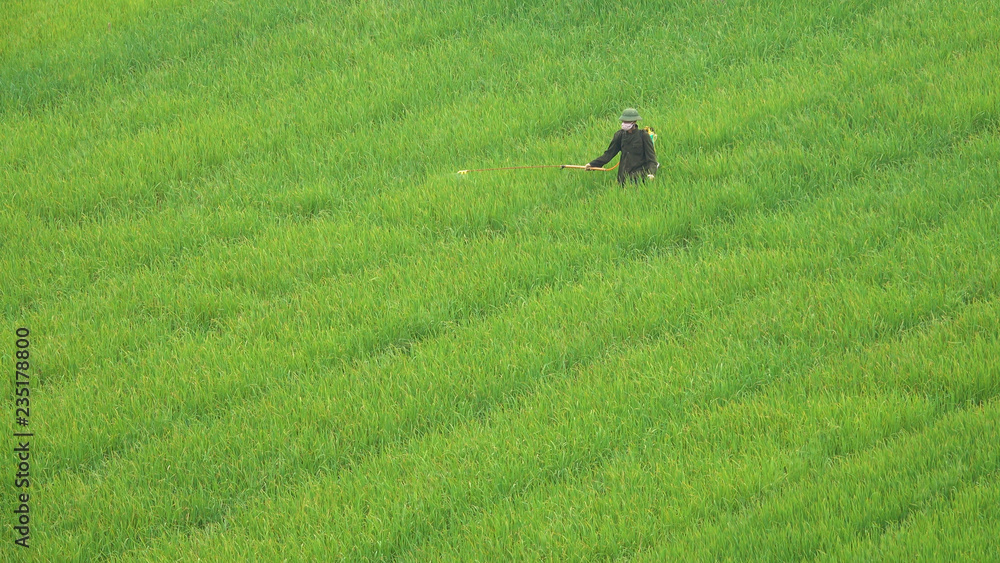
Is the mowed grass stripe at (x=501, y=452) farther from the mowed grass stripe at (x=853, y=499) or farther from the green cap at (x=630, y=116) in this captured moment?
the green cap at (x=630, y=116)

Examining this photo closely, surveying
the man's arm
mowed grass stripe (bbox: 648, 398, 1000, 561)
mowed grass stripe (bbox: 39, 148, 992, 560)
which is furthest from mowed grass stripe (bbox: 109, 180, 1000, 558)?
the man's arm

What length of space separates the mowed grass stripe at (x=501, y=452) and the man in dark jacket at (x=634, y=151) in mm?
2068

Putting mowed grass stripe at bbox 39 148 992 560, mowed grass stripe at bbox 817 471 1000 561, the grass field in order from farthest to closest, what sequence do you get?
mowed grass stripe at bbox 39 148 992 560 → the grass field → mowed grass stripe at bbox 817 471 1000 561

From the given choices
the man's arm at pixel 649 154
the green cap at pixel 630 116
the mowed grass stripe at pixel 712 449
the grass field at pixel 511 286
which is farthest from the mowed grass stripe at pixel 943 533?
the green cap at pixel 630 116

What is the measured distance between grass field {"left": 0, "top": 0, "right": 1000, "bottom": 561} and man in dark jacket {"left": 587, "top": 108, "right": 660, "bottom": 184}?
0.66 ft

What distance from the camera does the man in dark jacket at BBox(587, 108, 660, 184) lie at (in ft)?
24.3

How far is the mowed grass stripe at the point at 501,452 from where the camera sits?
4621mm

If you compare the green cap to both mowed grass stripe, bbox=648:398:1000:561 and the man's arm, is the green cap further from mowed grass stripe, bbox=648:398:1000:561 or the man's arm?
mowed grass stripe, bbox=648:398:1000:561

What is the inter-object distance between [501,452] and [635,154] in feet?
11.1

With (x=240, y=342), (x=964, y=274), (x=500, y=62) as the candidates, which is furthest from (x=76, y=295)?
(x=964, y=274)

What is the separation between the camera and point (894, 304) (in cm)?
556

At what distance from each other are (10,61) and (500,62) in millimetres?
5696

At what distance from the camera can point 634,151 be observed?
24.4 ft

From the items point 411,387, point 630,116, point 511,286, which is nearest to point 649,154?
point 630,116
